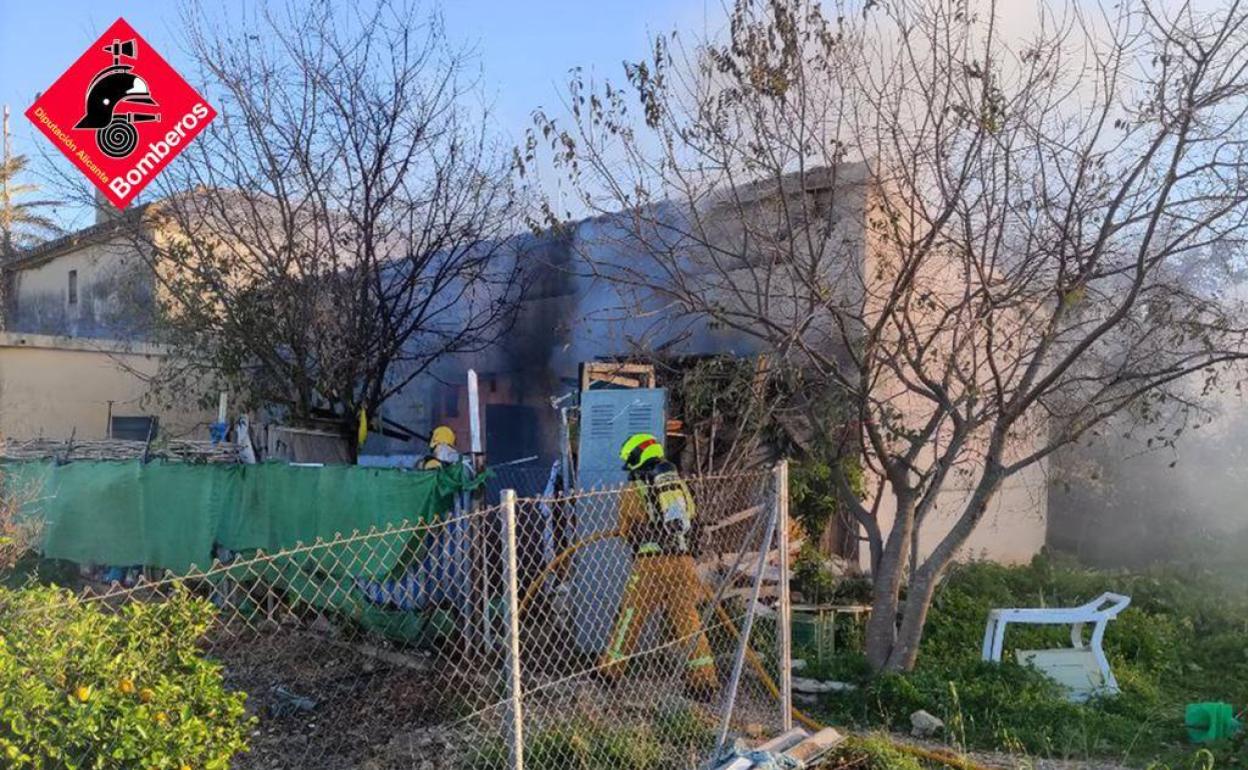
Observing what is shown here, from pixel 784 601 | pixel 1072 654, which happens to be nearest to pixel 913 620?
pixel 1072 654

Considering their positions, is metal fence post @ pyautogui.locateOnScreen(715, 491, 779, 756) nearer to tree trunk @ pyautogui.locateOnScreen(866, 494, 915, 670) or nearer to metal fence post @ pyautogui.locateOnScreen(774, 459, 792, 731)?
metal fence post @ pyautogui.locateOnScreen(774, 459, 792, 731)

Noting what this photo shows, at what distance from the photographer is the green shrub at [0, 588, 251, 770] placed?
271 cm

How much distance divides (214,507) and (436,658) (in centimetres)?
307

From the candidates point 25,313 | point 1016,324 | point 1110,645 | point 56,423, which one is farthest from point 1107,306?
point 25,313

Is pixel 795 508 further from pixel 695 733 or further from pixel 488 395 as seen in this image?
pixel 488 395

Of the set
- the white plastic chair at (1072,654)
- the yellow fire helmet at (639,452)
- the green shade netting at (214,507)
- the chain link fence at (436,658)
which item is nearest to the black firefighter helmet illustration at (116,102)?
the green shade netting at (214,507)

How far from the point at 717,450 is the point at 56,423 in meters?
14.6

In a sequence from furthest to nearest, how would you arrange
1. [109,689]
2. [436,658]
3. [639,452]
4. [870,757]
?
1. [436,658]
2. [639,452]
3. [870,757]
4. [109,689]

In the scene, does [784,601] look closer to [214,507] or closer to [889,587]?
[889,587]

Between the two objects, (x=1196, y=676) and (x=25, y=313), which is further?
(x=25, y=313)

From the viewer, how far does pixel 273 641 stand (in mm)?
7160

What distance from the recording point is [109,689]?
286 cm

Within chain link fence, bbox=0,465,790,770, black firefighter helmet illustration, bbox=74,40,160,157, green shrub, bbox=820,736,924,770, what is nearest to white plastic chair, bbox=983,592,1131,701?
chain link fence, bbox=0,465,790,770

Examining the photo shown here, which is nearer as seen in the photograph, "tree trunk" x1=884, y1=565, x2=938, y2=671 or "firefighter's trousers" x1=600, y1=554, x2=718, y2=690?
"firefighter's trousers" x1=600, y1=554, x2=718, y2=690
